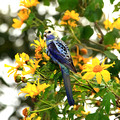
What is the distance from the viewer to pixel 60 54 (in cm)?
77

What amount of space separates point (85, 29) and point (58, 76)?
459 mm

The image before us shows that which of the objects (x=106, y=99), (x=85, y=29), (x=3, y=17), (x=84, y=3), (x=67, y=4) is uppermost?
(x=3, y=17)

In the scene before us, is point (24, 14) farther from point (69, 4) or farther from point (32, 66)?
point (69, 4)

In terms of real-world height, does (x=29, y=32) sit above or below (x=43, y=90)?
above

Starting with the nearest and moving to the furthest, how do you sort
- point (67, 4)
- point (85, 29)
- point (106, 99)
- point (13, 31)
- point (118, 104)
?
1. point (67, 4)
2. point (106, 99)
3. point (118, 104)
4. point (85, 29)
5. point (13, 31)

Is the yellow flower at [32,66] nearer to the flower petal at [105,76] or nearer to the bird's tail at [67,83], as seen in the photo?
the bird's tail at [67,83]

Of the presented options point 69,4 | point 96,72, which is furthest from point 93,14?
point 69,4

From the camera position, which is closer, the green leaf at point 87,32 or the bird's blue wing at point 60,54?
the bird's blue wing at point 60,54

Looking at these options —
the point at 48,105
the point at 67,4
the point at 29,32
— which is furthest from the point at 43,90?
the point at 29,32

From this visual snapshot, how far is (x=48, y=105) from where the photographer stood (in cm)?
80

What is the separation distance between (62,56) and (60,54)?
0.04 feet

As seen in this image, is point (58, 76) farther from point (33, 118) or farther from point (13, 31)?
point (13, 31)

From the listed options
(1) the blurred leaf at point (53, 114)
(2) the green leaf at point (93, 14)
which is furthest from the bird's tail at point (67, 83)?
(2) the green leaf at point (93, 14)

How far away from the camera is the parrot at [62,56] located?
679mm
